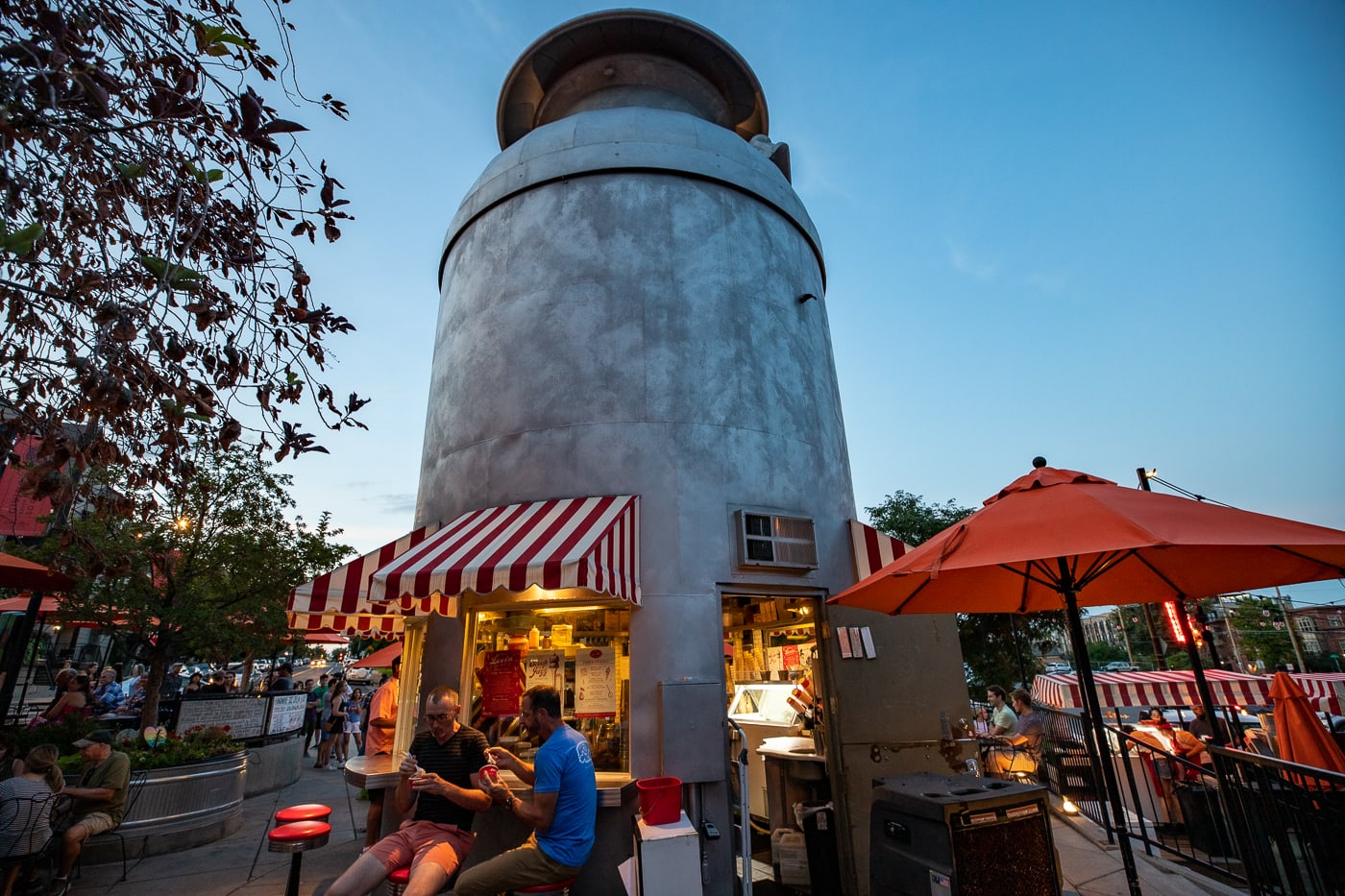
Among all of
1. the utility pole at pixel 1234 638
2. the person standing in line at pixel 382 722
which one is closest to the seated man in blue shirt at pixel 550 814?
the person standing in line at pixel 382 722

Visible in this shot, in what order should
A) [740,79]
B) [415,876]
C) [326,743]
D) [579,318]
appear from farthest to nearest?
[326,743] → [740,79] → [579,318] → [415,876]

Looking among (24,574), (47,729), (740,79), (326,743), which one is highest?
(740,79)

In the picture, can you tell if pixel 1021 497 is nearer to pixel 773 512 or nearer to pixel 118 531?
pixel 773 512

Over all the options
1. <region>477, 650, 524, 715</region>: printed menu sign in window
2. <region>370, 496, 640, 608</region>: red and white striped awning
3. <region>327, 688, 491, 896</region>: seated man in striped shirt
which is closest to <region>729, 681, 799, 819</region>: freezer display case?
<region>477, 650, 524, 715</region>: printed menu sign in window

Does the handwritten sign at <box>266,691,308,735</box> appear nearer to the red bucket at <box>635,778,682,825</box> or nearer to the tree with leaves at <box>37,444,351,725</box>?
the tree with leaves at <box>37,444,351,725</box>

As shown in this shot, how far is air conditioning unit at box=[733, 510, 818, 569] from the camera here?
6.95m

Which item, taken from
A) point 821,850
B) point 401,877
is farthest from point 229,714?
point 821,850

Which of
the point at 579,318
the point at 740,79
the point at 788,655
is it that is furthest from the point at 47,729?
the point at 740,79

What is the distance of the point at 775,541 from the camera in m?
7.16

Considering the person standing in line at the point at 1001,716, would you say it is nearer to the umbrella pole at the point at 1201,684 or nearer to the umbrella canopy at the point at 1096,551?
the umbrella pole at the point at 1201,684

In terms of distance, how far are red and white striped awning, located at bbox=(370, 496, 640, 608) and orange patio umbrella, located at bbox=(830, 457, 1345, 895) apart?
2.23m

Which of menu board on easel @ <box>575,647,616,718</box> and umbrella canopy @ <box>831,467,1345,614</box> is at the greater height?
umbrella canopy @ <box>831,467,1345,614</box>

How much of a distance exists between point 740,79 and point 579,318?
6409mm

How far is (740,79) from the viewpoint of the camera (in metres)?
11.1
